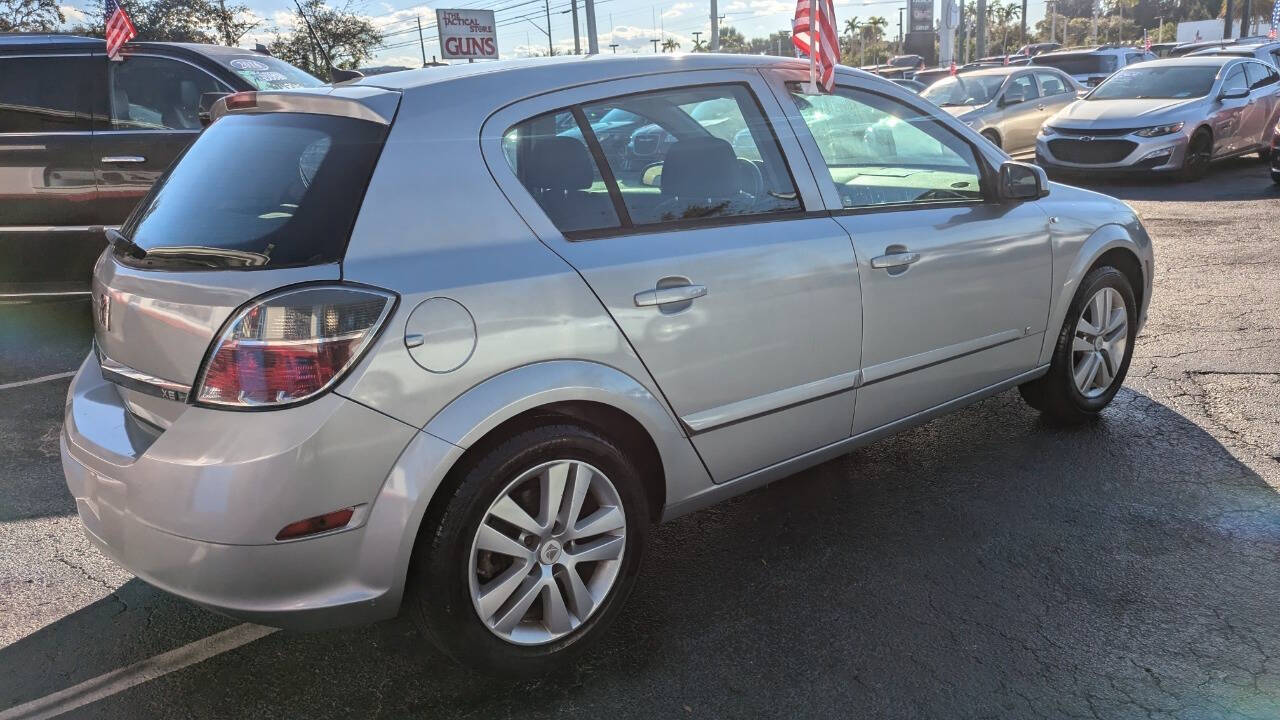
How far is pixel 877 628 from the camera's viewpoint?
294cm

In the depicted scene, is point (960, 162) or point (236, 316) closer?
point (236, 316)

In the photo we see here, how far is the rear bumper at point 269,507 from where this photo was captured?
2.24 m

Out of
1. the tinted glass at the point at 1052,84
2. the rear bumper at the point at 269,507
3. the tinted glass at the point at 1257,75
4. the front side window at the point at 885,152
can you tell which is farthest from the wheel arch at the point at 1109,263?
the tinted glass at the point at 1052,84

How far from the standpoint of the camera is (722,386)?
2965mm

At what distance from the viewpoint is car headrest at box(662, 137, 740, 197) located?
307cm

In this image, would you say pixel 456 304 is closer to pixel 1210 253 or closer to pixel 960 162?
pixel 960 162

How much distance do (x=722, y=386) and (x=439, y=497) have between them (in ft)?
3.05

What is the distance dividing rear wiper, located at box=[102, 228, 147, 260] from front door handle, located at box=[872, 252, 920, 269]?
7.28 feet

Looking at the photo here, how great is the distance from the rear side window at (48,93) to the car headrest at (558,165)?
4.59 m

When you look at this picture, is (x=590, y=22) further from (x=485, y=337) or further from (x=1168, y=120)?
(x=485, y=337)

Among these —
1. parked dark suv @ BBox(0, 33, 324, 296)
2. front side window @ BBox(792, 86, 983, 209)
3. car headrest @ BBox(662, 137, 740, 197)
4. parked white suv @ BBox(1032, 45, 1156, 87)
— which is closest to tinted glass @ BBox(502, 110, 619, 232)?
car headrest @ BBox(662, 137, 740, 197)

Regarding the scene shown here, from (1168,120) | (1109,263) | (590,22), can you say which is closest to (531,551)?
(1109,263)

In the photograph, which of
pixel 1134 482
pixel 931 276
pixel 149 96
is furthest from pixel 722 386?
pixel 149 96

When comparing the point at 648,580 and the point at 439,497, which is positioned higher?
the point at 439,497
